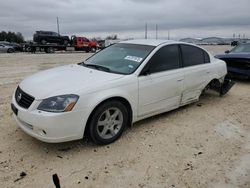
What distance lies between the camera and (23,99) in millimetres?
3510

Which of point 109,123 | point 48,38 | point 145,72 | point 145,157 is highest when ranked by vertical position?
point 48,38

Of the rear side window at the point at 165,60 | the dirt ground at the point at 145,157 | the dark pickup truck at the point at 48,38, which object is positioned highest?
the dark pickup truck at the point at 48,38

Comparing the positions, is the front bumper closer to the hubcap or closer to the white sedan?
the white sedan

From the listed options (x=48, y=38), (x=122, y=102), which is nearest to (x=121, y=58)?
(x=122, y=102)

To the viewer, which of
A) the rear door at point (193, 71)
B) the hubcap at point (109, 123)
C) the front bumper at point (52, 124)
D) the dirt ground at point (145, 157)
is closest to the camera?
the dirt ground at point (145, 157)

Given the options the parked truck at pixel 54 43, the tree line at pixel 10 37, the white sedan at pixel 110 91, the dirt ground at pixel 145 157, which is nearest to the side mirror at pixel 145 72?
the white sedan at pixel 110 91

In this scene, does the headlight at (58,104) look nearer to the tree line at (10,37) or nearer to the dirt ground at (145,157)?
the dirt ground at (145,157)

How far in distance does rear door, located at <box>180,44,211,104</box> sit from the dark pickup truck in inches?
997

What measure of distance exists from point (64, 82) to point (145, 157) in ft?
5.12

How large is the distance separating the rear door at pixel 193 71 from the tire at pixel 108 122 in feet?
5.47

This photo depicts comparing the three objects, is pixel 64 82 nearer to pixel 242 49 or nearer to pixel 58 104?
pixel 58 104

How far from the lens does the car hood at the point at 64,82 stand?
3.34 metres

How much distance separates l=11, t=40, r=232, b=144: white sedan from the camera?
3.24 meters

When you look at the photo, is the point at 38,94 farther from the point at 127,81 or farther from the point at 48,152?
the point at 127,81
